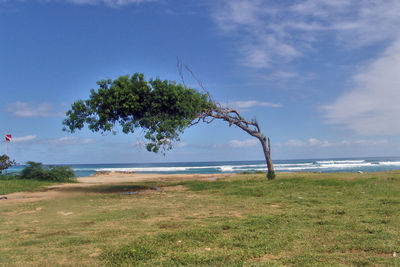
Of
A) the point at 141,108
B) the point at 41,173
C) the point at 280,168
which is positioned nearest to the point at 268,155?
the point at 141,108

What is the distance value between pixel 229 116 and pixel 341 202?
9.80m

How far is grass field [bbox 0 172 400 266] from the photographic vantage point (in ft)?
16.1

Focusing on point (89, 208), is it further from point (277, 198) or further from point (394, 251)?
point (394, 251)

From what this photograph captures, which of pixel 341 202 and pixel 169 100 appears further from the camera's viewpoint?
pixel 169 100

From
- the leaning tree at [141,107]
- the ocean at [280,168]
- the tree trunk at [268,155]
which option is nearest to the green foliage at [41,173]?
the ocean at [280,168]

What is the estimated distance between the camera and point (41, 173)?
22.6 m

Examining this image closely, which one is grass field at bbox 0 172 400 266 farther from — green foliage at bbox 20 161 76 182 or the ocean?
the ocean

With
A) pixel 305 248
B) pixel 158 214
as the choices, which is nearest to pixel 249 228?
pixel 305 248

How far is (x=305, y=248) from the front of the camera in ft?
17.4

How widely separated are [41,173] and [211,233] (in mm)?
19845

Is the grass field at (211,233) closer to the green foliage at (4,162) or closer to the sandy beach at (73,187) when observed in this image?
the sandy beach at (73,187)

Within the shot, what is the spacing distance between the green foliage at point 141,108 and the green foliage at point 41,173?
7.59 metres

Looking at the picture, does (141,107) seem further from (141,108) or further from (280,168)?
(280,168)

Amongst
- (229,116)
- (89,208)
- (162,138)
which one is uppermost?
(229,116)
